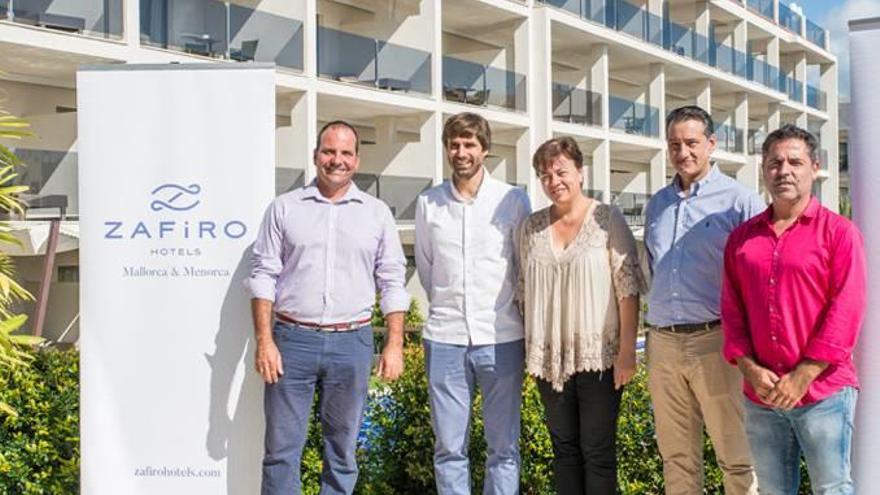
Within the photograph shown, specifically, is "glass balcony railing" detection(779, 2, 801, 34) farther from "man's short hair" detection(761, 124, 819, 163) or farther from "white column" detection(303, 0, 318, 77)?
"man's short hair" detection(761, 124, 819, 163)

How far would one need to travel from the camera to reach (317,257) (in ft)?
15.6

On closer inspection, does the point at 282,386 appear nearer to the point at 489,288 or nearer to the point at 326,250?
the point at 326,250

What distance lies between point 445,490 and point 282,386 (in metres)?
0.97

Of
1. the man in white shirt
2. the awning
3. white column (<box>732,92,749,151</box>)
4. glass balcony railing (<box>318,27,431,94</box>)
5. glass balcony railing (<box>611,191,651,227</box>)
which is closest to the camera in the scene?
the man in white shirt

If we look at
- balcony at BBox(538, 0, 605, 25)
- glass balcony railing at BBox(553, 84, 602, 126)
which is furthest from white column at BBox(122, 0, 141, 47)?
glass balcony railing at BBox(553, 84, 602, 126)

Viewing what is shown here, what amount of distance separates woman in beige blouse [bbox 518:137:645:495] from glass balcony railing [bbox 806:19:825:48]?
45963mm

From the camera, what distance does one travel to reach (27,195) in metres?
14.4

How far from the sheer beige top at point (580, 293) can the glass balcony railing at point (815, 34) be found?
45962mm

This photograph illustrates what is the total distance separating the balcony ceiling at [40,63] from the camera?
1430cm

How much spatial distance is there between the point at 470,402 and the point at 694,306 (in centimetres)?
123

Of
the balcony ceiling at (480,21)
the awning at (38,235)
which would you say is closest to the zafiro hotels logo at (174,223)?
the awning at (38,235)

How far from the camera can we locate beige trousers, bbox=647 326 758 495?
14.5 feet

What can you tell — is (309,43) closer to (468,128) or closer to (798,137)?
(468,128)

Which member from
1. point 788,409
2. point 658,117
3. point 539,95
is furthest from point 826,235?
point 658,117
